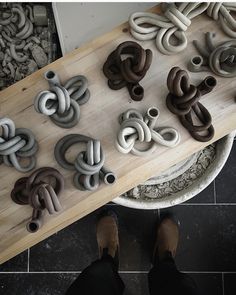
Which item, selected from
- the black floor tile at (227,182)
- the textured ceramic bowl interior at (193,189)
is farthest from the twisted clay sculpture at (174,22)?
the black floor tile at (227,182)

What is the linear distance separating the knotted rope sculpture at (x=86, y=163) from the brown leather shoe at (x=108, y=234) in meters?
0.35

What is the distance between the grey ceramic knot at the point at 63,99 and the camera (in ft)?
2.05

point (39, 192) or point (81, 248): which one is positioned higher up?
point (39, 192)

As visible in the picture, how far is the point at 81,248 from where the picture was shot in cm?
103

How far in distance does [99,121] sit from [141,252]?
0.48 metres

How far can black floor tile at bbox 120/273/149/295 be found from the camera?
1.02 m

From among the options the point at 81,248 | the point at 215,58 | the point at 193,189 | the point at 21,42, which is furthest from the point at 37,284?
the point at 215,58

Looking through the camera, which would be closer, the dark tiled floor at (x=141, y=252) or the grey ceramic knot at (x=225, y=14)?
the grey ceramic knot at (x=225, y=14)

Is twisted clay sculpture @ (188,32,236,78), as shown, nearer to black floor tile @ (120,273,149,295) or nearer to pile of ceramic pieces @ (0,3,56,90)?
pile of ceramic pieces @ (0,3,56,90)

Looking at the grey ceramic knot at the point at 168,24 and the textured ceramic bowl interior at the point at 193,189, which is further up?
the grey ceramic knot at the point at 168,24

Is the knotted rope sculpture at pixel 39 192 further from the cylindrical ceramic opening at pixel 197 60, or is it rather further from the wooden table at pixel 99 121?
the cylindrical ceramic opening at pixel 197 60

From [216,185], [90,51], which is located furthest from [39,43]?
[216,185]

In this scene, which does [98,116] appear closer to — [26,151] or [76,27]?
[26,151]

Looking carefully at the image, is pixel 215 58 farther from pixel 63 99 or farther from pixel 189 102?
pixel 63 99
